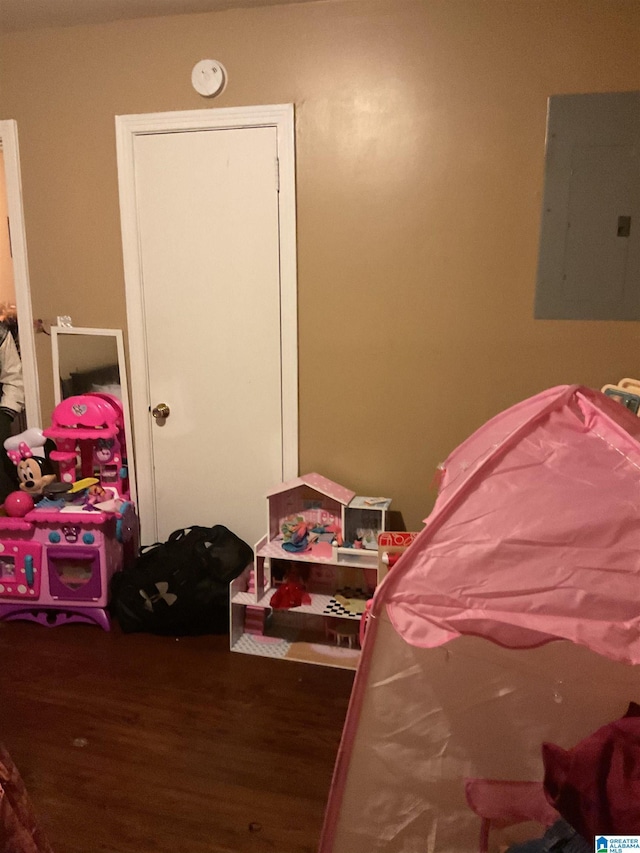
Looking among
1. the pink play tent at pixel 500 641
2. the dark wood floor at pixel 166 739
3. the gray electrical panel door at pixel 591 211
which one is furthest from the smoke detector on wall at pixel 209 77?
the dark wood floor at pixel 166 739

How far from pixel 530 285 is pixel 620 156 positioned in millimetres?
494

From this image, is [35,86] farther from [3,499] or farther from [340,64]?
[3,499]

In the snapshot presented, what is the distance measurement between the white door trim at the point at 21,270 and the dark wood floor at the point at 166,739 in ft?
3.30

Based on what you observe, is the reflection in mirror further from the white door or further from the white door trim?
the white door

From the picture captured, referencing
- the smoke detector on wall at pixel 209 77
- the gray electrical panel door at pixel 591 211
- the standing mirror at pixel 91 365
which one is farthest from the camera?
the standing mirror at pixel 91 365

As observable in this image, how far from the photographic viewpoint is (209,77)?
2.41 metres

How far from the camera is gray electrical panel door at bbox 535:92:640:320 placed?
6.97 ft

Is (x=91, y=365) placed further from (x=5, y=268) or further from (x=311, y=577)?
(x=311, y=577)

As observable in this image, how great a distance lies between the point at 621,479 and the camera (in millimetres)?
1202

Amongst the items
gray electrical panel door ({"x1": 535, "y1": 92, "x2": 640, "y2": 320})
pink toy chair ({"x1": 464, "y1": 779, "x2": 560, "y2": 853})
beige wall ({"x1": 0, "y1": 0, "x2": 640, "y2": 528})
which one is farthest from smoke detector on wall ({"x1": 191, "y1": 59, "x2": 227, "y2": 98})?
pink toy chair ({"x1": 464, "y1": 779, "x2": 560, "y2": 853})

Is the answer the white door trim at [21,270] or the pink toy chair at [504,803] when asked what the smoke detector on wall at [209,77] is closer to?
the white door trim at [21,270]

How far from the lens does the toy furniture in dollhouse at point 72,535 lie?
2559 mm

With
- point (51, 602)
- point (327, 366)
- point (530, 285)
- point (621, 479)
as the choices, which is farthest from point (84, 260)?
point (621, 479)

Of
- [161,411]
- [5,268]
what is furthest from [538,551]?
[5,268]
